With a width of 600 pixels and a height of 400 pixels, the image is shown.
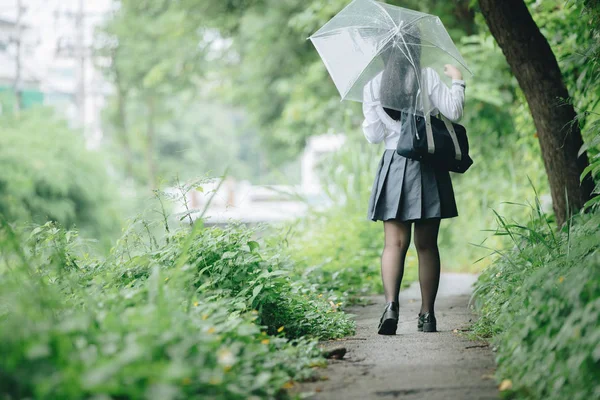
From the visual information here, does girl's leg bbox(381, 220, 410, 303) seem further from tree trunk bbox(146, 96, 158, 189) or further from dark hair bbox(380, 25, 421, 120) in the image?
tree trunk bbox(146, 96, 158, 189)

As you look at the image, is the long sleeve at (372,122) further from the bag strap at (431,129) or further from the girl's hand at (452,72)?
the girl's hand at (452,72)

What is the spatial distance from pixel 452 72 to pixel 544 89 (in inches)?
52.1

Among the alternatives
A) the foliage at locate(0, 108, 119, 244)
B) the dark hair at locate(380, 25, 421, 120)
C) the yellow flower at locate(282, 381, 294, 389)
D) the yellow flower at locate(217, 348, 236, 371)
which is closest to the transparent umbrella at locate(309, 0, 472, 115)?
the dark hair at locate(380, 25, 421, 120)

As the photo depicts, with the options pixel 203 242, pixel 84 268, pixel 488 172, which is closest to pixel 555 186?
pixel 203 242

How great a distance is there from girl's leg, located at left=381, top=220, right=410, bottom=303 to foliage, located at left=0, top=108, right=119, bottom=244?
13783 millimetres

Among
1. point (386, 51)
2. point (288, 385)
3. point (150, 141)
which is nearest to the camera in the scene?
point (288, 385)

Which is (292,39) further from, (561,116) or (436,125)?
(436,125)

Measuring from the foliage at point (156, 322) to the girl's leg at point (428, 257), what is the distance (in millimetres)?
539

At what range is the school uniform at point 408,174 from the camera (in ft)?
15.4

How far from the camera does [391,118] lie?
4.84 m

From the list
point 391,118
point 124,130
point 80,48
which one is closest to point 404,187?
point 391,118

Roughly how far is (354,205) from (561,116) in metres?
4.81

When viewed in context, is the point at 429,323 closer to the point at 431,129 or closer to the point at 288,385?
the point at 431,129

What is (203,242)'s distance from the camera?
15.9ft
